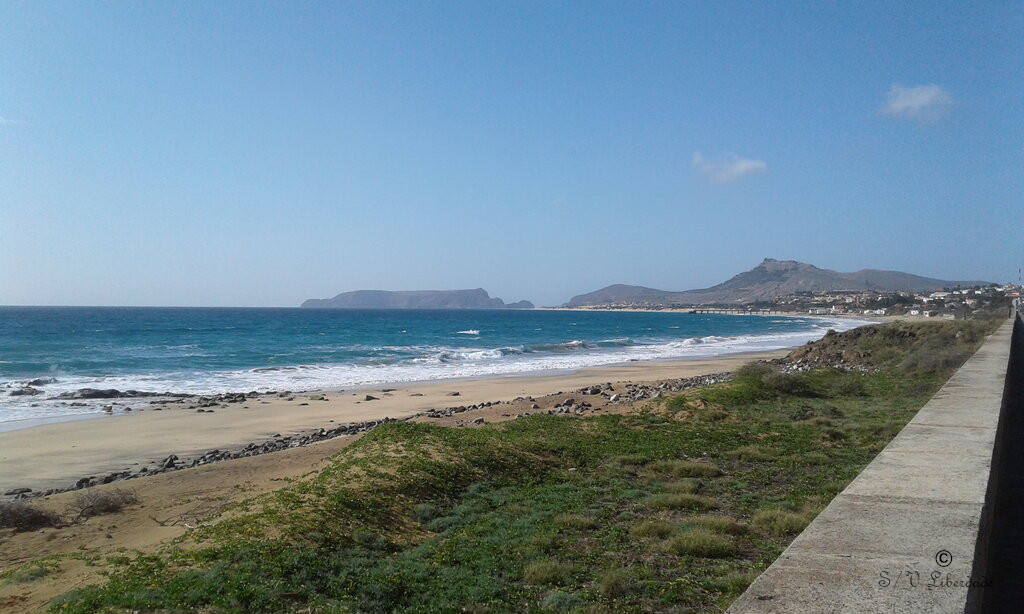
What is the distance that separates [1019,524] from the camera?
5.23 metres

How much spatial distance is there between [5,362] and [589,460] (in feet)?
136

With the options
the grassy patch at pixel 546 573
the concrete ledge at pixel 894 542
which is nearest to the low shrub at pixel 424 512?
the grassy patch at pixel 546 573

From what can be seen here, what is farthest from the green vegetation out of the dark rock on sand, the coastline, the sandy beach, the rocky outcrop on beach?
the dark rock on sand

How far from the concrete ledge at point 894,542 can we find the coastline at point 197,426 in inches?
549

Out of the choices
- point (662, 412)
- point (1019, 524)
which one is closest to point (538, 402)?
point (662, 412)

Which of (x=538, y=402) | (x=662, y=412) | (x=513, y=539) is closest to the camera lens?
(x=513, y=539)

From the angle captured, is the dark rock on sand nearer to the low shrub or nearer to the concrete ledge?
the low shrub

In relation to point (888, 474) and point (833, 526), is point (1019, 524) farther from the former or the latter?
point (833, 526)

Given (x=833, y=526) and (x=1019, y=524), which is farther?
(x=1019, y=524)

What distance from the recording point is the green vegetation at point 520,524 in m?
5.47

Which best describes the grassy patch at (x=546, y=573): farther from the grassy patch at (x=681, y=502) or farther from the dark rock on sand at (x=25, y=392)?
the dark rock on sand at (x=25, y=392)

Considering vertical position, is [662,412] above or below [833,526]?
below

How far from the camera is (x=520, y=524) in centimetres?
738

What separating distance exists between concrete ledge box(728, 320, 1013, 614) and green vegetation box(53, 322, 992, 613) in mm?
1547
